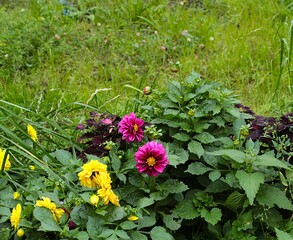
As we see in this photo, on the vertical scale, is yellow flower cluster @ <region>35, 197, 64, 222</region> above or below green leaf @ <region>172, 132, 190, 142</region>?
below

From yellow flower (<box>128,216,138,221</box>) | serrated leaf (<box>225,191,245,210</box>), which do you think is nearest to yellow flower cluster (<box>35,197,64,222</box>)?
yellow flower (<box>128,216,138,221</box>)

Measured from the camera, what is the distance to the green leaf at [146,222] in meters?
2.00

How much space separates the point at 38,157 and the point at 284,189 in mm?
963

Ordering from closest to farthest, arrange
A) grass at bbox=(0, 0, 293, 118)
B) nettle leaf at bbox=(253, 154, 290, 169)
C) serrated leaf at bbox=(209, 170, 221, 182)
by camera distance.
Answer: nettle leaf at bbox=(253, 154, 290, 169) < serrated leaf at bbox=(209, 170, 221, 182) < grass at bbox=(0, 0, 293, 118)

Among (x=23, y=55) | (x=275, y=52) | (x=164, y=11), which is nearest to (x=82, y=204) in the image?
(x=23, y=55)

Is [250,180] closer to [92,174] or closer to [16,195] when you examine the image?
[92,174]

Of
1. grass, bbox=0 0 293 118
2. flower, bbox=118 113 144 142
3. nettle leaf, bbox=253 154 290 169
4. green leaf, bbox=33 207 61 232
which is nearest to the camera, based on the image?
green leaf, bbox=33 207 61 232

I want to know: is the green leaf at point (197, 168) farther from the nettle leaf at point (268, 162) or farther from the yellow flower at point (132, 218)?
the yellow flower at point (132, 218)

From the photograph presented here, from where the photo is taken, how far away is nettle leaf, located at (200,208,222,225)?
6.70 feet

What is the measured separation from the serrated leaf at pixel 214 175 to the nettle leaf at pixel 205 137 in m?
0.15

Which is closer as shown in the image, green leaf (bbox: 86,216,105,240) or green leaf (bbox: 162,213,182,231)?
green leaf (bbox: 86,216,105,240)

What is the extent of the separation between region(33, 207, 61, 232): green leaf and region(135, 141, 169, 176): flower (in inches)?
13.5

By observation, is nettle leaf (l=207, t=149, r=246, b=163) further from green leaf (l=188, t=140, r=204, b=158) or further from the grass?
the grass

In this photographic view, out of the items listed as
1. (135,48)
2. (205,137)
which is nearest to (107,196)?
(205,137)
